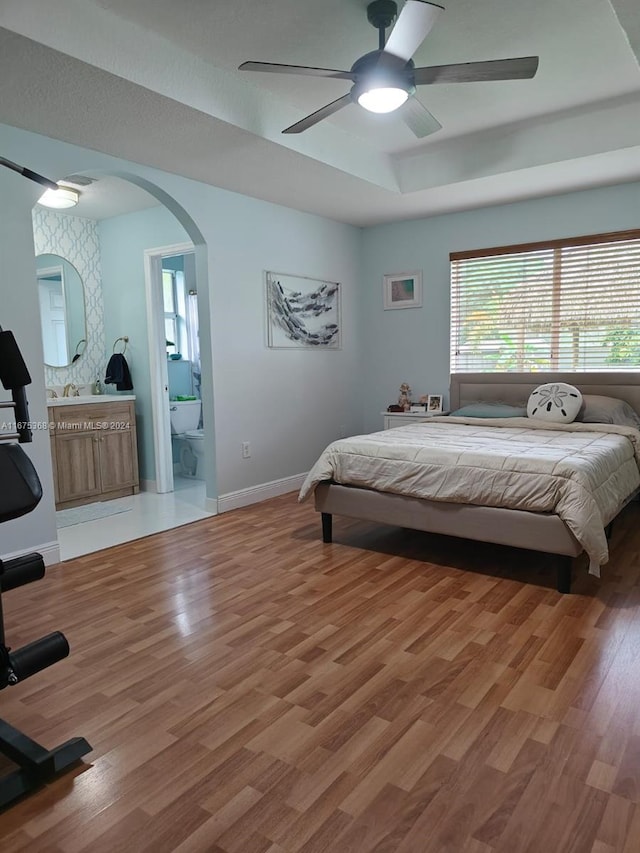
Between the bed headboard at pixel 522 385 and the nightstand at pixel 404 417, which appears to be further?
the nightstand at pixel 404 417

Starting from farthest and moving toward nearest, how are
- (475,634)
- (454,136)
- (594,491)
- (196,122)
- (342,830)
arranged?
(454,136)
(196,122)
(594,491)
(475,634)
(342,830)

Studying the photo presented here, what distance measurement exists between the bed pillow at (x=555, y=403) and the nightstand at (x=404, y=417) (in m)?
0.98

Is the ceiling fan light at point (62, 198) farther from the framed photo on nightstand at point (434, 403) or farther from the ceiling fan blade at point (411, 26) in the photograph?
the framed photo on nightstand at point (434, 403)

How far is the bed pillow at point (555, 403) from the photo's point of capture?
4195 millimetres

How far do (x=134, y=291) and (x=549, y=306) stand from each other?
3567 millimetres

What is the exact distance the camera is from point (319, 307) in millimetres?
5355

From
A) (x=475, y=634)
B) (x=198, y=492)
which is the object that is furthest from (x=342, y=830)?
(x=198, y=492)

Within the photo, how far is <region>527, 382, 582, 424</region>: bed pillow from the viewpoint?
4195 mm

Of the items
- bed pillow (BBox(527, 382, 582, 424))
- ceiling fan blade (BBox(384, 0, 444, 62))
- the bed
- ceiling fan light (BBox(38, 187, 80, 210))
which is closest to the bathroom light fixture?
ceiling fan light (BBox(38, 187, 80, 210))

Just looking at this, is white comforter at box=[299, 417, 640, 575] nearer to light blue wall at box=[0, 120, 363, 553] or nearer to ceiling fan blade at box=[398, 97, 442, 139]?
light blue wall at box=[0, 120, 363, 553]

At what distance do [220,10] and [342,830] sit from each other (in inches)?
118

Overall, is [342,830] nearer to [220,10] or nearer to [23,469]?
[23,469]

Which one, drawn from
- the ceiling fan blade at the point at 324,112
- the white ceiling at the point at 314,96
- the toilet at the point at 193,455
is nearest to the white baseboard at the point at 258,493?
the toilet at the point at 193,455

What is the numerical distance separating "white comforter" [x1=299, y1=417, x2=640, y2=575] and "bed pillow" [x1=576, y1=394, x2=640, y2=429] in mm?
230
